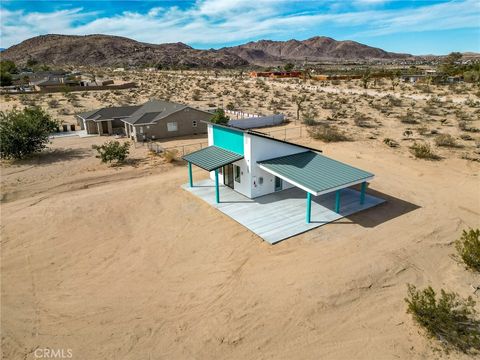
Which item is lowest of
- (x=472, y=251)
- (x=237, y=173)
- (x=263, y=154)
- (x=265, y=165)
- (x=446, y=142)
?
(x=472, y=251)

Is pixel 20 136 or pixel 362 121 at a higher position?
pixel 20 136

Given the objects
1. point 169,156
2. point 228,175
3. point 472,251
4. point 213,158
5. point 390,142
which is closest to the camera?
point 472,251

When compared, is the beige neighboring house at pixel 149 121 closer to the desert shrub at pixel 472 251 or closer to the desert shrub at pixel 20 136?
the desert shrub at pixel 20 136

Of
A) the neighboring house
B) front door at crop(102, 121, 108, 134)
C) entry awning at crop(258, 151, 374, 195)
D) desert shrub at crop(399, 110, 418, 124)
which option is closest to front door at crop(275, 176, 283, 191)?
the neighboring house

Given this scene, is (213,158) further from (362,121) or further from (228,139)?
(362,121)

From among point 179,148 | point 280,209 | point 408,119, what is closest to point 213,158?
point 280,209

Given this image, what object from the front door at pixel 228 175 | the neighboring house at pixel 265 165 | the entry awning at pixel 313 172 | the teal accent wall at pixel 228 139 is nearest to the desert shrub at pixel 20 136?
the neighboring house at pixel 265 165

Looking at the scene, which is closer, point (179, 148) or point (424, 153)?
point (424, 153)

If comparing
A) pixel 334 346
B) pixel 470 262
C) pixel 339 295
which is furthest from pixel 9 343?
pixel 470 262

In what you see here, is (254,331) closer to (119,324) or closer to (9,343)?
(119,324)
